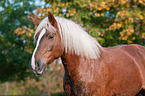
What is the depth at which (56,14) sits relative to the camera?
7699 millimetres

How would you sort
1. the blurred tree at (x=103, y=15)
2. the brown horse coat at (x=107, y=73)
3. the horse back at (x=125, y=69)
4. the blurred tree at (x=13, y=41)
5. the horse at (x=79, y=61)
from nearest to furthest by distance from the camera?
1. the horse at (x=79, y=61)
2. the brown horse coat at (x=107, y=73)
3. the horse back at (x=125, y=69)
4. the blurred tree at (x=103, y=15)
5. the blurred tree at (x=13, y=41)

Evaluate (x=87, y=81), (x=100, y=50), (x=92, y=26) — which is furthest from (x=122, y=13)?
(x=87, y=81)

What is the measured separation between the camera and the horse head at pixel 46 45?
2719 millimetres

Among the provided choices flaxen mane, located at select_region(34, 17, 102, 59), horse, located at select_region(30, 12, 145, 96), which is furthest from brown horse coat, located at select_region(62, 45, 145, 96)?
flaxen mane, located at select_region(34, 17, 102, 59)

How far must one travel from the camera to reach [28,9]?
1433cm

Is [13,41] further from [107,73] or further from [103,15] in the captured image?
[107,73]

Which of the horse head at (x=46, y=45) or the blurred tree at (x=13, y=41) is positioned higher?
the horse head at (x=46, y=45)

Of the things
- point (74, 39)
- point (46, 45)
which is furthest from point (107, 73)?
point (46, 45)

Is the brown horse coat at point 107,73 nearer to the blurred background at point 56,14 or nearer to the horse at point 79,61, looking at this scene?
the horse at point 79,61

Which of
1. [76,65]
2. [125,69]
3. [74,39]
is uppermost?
[74,39]

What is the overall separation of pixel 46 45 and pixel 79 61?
65 centimetres

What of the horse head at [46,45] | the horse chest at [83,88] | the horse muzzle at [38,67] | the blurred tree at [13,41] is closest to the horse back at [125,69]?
the horse chest at [83,88]

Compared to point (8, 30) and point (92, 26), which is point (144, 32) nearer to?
point (92, 26)

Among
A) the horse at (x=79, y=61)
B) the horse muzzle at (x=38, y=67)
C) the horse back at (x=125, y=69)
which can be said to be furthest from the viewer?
the horse back at (x=125, y=69)
